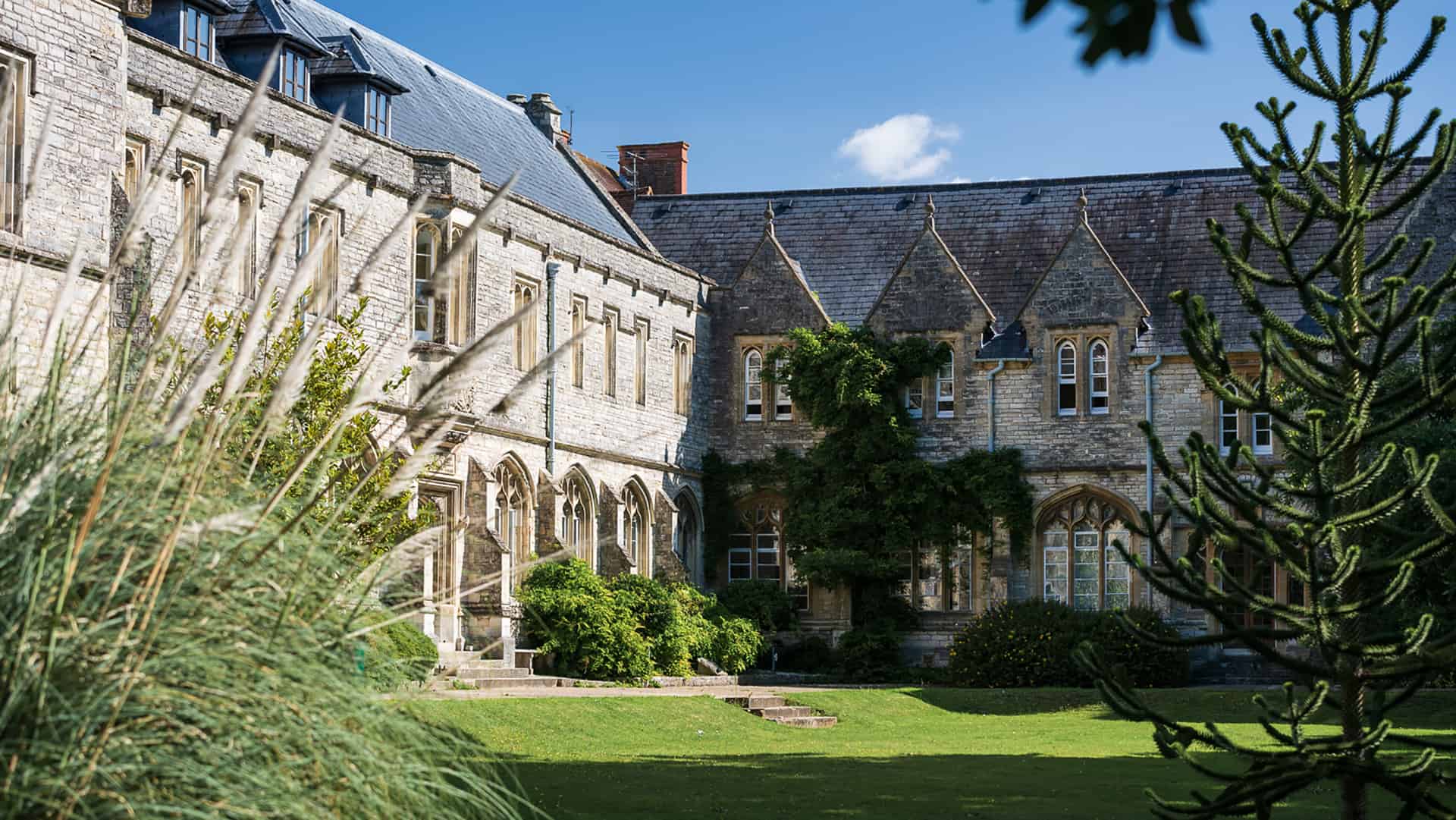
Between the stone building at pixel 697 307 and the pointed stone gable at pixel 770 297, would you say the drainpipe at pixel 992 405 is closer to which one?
the stone building at pixel 697 307

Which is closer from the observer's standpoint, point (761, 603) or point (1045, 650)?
point (1045, 650)

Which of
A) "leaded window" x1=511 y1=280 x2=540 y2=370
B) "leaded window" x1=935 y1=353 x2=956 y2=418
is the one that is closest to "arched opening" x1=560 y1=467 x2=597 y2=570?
"leaded window" x1=511 y1=280 x2=540 y2=370

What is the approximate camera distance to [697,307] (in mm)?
33281

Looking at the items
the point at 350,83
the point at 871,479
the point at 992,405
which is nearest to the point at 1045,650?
the point at 871,479

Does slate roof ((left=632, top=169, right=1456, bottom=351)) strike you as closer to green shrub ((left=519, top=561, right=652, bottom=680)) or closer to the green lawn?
the green lawn

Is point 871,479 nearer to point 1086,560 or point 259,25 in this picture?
point 1086,560

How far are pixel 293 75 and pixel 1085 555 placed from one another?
15.6 m

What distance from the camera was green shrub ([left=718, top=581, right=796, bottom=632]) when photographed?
30.7 metres

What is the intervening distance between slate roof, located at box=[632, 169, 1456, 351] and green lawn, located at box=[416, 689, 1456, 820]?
30.4 ft

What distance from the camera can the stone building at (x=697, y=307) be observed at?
966 inches

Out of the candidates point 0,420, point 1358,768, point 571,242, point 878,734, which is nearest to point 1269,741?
point 878,734

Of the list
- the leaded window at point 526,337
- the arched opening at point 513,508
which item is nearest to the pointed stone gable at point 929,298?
the leaded window at point 526,337

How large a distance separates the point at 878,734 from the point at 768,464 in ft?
41.1

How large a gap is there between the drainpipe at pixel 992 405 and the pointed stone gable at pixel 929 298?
2.37ft
